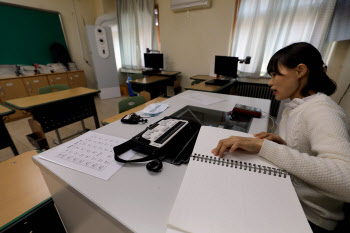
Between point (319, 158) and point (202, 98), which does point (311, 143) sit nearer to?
point (319, 158)

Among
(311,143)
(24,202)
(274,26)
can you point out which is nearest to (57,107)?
(24,202)

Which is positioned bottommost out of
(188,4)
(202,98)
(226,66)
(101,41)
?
(202,98)

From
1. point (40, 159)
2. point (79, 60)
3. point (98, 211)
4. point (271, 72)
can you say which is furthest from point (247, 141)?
point (79, 60)

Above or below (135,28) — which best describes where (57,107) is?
below

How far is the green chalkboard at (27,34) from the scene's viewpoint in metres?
3.25

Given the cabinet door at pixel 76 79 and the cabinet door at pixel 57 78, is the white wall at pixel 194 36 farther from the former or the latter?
the cabinet door at pixel 57 78

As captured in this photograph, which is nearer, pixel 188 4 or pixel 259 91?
pixel 259 91

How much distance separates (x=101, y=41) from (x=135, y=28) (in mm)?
1015

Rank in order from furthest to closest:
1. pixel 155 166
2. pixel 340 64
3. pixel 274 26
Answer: pixel 274 26 → pixel 340 64 → pixel 155 166

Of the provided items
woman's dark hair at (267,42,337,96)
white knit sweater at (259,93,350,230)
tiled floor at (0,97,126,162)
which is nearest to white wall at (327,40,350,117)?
woman's dark hair at (267,42,337,96)

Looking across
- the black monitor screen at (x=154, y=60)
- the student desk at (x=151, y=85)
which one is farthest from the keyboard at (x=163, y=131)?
the black monitor screen at (x=154, y=60)

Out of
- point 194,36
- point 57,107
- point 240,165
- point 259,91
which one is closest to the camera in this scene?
point 240,165

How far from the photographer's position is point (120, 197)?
520mm

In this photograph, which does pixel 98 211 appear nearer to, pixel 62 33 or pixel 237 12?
pixel 237 12
